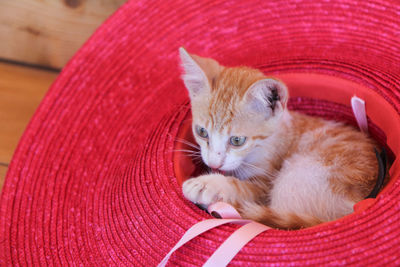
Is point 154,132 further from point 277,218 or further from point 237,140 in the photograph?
point 277,218

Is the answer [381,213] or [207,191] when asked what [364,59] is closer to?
[381,213]

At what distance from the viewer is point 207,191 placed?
1.17 m

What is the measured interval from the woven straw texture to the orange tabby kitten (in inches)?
4.8

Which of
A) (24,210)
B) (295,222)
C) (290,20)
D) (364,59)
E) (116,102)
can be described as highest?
(290,20)

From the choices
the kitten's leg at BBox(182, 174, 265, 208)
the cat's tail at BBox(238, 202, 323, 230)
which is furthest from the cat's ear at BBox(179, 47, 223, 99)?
the cat's tail at BBox(238, 202, 323, 230)

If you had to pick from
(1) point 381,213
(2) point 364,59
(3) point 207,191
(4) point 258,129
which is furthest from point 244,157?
(2) point 364,59

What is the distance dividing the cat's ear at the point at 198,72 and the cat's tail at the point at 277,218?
0.48m

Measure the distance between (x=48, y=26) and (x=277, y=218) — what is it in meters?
1.92

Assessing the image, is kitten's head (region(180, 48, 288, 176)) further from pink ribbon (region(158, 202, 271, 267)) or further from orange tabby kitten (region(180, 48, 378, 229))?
pink ribbon (region(158, 202, 271, 267))

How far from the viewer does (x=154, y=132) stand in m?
1.51

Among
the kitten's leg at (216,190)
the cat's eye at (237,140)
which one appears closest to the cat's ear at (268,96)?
the cat's eye at (237,140)

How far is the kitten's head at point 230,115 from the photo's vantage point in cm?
127

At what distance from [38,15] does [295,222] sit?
2.02 meters

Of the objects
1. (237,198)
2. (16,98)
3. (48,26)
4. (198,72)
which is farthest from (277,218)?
(48,26)
